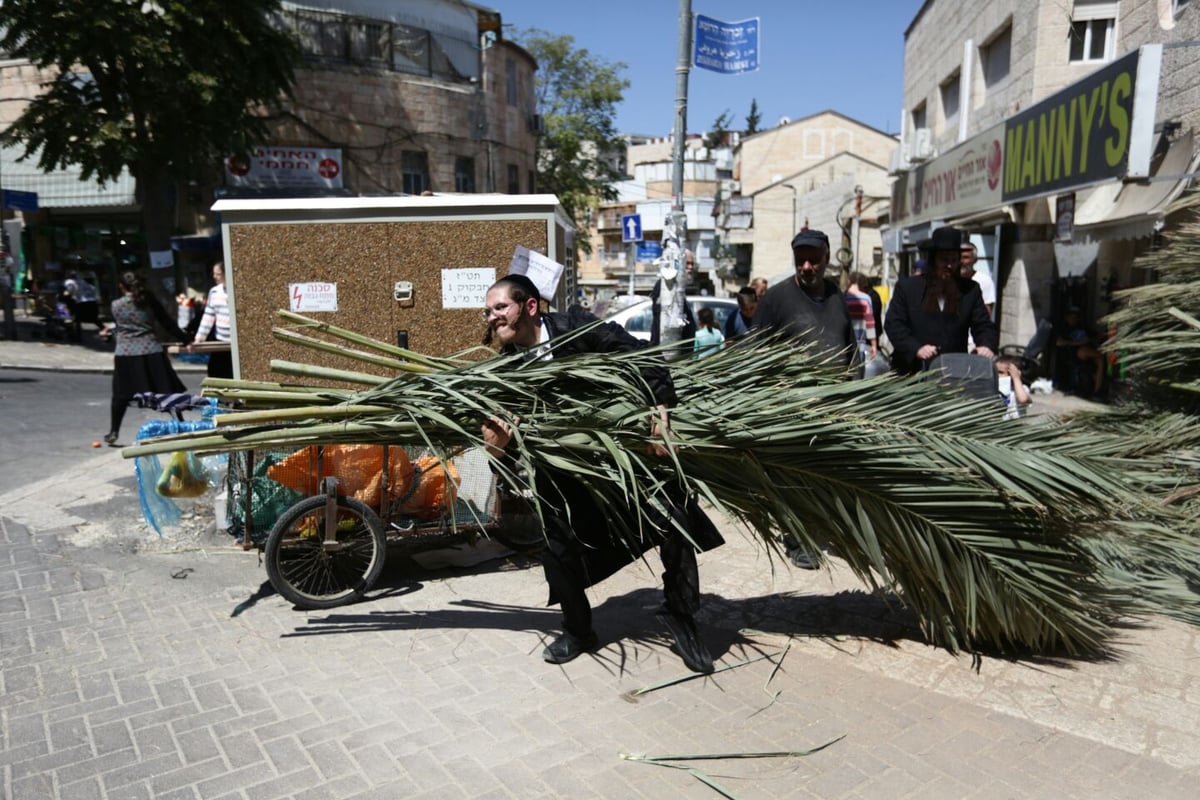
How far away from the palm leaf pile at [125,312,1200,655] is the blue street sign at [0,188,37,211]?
1829cm

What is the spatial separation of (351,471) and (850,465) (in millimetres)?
2665

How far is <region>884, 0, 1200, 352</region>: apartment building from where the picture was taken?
8484 millimetres

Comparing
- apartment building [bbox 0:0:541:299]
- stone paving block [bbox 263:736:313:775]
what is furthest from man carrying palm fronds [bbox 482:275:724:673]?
apartment building [bbox 0:0:541:299]

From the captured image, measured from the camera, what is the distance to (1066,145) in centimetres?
1002

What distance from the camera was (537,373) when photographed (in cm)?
344

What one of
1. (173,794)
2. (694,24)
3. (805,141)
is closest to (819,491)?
(173,794)

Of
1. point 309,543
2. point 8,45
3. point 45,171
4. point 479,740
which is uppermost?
point 8,45

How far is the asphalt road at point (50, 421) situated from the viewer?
740 centimetres

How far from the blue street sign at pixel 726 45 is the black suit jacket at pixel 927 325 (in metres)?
4.55

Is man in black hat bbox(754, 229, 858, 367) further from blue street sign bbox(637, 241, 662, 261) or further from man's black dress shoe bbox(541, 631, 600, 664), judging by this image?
blue street sign bbox(637, 241, 662, 261)

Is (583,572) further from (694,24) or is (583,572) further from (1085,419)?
(694,24)

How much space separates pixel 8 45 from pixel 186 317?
5464 mm

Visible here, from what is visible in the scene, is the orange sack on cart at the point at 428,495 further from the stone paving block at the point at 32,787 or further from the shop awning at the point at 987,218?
the shop awning at the point at 987,218

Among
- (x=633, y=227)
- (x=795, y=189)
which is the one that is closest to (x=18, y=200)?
(x=633, y=227)
